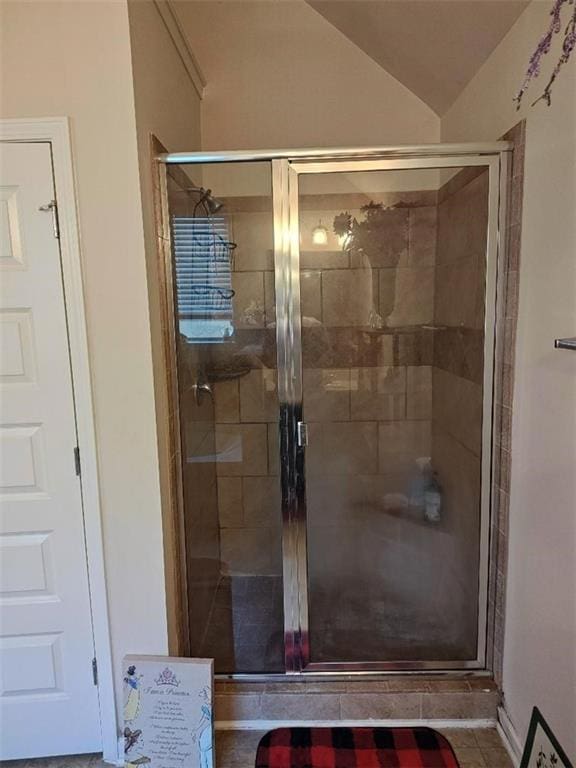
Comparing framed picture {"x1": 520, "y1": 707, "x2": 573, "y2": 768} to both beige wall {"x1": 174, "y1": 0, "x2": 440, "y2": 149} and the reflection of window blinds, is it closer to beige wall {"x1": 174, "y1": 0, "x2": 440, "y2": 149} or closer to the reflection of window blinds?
the reflection of window blinds

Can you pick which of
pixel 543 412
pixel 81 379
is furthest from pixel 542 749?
pixel 81 379

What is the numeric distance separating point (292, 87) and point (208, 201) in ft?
3.10

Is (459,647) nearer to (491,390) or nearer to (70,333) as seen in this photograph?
(491,390)

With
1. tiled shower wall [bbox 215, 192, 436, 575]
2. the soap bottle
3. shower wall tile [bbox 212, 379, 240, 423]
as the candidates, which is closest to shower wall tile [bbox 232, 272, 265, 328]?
tiled shower wall [bbox 215, 192, 436, 575]

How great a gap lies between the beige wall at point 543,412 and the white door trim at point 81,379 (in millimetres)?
1371

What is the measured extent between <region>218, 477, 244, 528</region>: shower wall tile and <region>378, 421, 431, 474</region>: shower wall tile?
2.27 feet

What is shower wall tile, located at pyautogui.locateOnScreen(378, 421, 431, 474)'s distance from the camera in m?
2.16

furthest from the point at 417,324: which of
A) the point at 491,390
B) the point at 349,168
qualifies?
the point at 349,168

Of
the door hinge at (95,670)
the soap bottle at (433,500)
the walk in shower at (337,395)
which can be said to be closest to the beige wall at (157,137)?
the walk in shower at (337,395)

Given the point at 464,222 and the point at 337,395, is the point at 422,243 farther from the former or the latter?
the point at 337,395

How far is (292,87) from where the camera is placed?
8.09 ft

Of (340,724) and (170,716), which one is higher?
(170,716)

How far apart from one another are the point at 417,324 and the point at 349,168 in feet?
2.27

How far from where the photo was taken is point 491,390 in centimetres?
175
